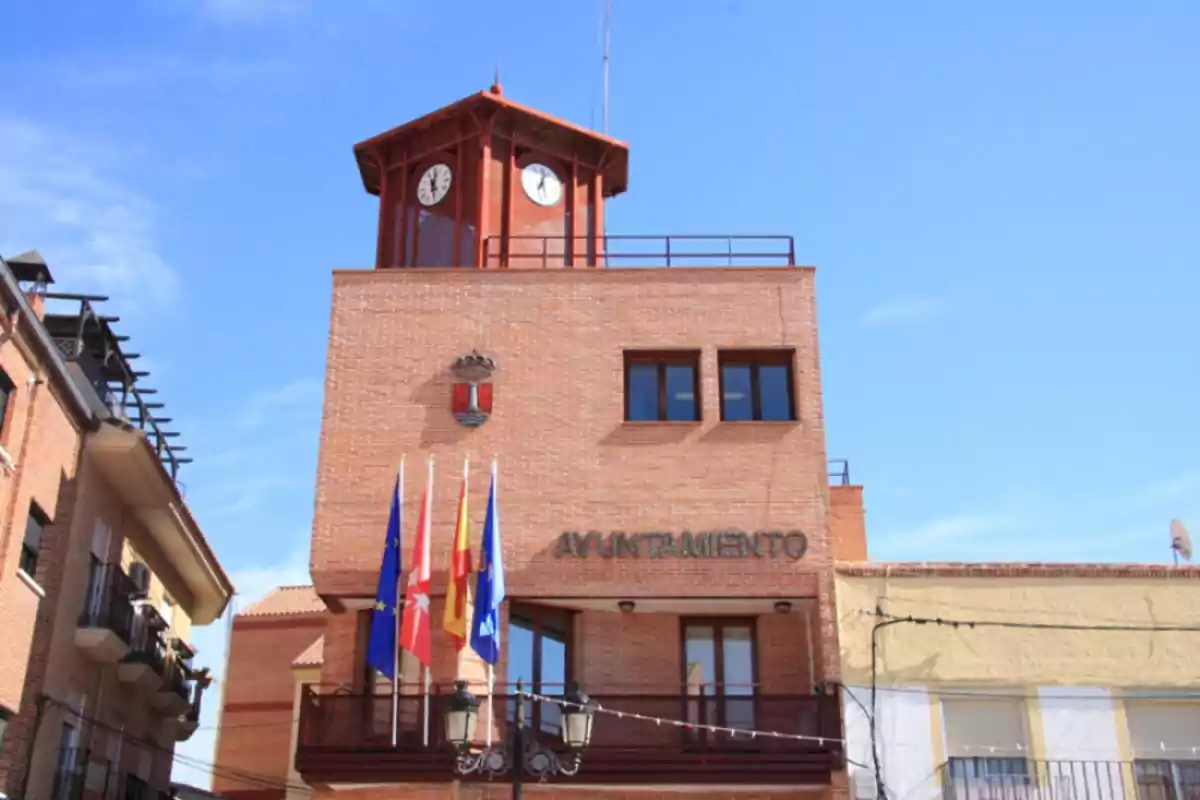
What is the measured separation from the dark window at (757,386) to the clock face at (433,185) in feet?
20.6

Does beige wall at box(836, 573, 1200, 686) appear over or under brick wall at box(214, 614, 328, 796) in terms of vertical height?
under

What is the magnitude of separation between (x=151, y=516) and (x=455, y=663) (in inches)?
310

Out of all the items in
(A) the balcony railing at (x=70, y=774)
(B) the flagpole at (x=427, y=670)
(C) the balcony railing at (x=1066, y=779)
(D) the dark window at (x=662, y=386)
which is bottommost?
(C) the balcony railing at (x=1066, y=779)

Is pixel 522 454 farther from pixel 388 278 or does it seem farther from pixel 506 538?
pixel 388 278

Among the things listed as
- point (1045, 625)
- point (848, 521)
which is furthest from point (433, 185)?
point (1045, 625)

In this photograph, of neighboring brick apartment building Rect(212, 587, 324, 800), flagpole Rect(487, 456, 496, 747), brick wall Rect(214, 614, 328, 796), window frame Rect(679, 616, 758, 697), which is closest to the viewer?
flagpole Rect(487, 456, 496, 747)

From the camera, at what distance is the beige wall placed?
750 inches

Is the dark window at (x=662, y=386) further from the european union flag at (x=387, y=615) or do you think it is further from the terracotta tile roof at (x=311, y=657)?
the terracotta tile roof at (x=311, y=657)

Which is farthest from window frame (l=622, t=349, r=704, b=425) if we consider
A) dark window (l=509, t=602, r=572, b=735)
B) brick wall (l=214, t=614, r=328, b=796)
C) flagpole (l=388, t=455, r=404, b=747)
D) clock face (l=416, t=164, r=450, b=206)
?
brick wall (l=214, t=614, r=328, b=796)

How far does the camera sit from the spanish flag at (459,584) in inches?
712

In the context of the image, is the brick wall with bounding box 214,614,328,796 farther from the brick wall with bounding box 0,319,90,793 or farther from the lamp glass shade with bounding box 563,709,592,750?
the lamp glass shade with bounding box 563,709,592,750

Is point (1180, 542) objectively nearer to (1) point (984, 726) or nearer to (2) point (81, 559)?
(1) point (984, 726)

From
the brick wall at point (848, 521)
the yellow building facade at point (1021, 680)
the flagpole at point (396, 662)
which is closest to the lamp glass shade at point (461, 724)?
the flagpole at point (396, 662)

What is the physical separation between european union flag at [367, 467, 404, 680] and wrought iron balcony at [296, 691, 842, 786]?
0.50 m
